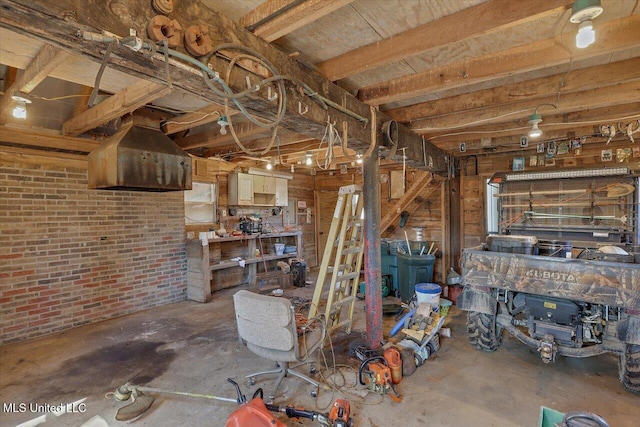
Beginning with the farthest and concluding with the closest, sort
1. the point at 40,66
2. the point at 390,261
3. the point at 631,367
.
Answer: the point at 390,261 < the point at 631,367 < the point at 40,66

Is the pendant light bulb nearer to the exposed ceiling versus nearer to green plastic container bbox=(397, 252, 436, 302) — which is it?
the exposed ceiling

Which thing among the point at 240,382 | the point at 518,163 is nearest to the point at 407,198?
the point at 518,163

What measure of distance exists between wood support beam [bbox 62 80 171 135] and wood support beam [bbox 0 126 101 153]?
16 centimetres

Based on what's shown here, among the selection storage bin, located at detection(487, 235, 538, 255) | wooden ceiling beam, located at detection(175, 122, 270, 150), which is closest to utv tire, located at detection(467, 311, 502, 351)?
storage bin, located at detection(487, 235, 538, 255)

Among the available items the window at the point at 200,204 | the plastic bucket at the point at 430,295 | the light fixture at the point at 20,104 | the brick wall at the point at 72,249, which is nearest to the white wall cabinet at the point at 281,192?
the window at the point at 200,204

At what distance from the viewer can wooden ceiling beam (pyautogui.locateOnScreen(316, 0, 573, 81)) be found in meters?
1.49

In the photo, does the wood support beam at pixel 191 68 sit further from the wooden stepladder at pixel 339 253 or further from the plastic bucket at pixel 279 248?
the plastic bucket at pixel 279 248

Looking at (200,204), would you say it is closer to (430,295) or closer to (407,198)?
(407,198)

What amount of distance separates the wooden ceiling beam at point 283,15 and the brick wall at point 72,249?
3.65 m

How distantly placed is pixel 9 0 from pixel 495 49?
2.52m

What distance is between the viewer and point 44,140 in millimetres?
3607

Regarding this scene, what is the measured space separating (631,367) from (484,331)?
3.47ft

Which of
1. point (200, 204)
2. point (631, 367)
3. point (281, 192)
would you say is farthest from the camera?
point (281, 192)

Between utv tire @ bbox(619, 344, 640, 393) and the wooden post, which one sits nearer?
utv tire @ bbox(619, 344, 640, 393)
